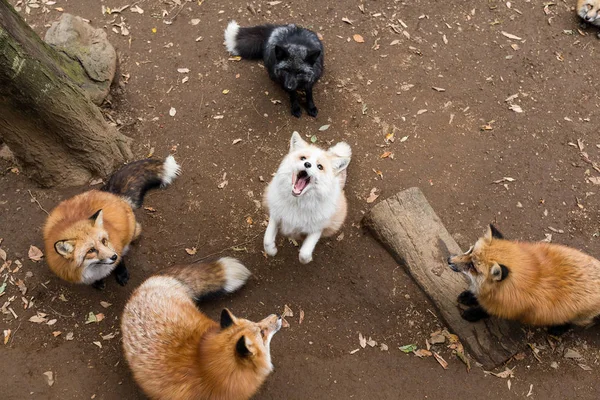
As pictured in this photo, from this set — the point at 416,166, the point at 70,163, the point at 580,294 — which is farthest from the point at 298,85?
the point at 580,294

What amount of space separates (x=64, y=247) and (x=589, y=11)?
30.2ft

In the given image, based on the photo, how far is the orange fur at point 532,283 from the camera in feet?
13.1

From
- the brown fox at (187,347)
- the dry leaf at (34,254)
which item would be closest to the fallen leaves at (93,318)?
the brown fox at (187,347)

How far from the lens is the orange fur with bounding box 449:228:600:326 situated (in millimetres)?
3979

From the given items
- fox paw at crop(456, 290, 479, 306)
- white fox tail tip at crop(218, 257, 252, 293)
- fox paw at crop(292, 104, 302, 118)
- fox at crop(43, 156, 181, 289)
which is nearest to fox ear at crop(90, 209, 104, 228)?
fox at crop(43, 156, 181, 289)

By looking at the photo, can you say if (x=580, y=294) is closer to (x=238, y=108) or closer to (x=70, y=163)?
(x=238, y=108)

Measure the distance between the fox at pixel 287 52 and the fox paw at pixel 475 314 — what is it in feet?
12.0

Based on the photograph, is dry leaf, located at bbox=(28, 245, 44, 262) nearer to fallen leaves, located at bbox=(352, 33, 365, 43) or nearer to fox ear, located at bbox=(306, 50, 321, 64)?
fox ear, located at bbox=(306, 50, 321, 64)

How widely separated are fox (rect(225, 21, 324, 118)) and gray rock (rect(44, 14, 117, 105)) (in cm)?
201

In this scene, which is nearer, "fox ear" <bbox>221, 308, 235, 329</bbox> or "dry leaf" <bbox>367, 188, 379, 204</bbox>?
"fox ear" <bbox>221, 308, 235, 329</bbox>

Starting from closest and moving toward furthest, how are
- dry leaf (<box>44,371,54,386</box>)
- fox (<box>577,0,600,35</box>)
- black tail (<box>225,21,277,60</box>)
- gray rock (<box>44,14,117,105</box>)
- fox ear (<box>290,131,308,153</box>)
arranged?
dry leaf (<box>44,371,54,386</box>) → fox ear (<box>290,131,308,153</box>) → gray rock (<box>44,14,117,105</box>) → black tail (<box>225,21,277,60</box>) → fox (<box>577,0,600,35</box>)

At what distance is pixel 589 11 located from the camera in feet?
23.7

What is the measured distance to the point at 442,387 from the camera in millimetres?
4305

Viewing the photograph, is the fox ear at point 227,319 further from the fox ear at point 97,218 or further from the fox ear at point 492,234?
the fox ear at point 492,234
